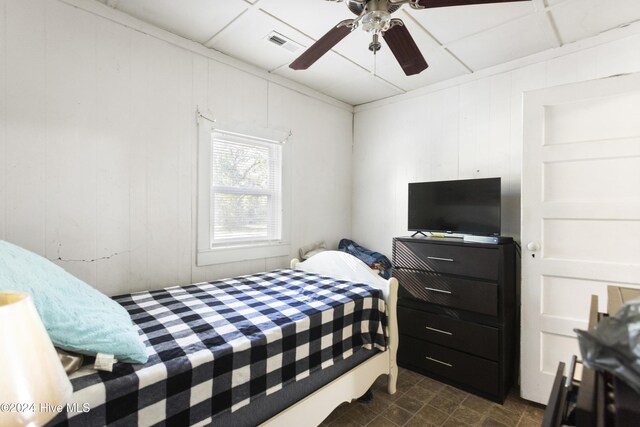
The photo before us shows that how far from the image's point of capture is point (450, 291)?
2.36 metres

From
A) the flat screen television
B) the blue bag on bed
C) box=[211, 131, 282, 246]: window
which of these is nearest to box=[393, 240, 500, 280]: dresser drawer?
the flat screen television

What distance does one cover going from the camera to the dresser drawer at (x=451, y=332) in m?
2.19

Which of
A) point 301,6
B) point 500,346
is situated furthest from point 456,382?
point 301,6

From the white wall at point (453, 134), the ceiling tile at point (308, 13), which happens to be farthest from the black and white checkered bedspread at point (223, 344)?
the ceiling tile at point (308, 13)

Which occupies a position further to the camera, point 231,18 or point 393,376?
point 393,376

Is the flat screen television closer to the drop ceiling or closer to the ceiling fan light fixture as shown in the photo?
the drop ceiling

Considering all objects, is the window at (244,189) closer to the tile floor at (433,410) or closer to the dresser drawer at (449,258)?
the dresser drawer at (449,258)

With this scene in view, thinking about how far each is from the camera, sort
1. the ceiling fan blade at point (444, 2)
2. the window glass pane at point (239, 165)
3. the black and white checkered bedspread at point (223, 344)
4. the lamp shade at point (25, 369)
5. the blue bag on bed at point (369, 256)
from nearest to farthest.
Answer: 1. the lamp shade at point (25, 369)
2. the black and white checkered bedspread at point (223, 344)
3. the ceiling fan blade at point (444, 2)
4. the window glass pane at point (239, 165)
5. the blue bag on bed at point (369, 256)

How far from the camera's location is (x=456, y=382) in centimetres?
233

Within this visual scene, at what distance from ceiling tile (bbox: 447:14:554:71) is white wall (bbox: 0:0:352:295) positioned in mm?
1804

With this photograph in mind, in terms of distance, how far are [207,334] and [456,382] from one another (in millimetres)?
1982

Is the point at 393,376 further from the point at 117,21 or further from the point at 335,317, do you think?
the point at 117,21

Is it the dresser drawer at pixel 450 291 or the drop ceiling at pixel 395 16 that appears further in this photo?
the dresser drawer at pixel 450 291

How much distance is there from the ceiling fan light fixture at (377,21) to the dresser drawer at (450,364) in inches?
90.2
